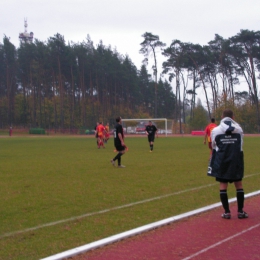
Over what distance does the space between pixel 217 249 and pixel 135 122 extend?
60.7 m

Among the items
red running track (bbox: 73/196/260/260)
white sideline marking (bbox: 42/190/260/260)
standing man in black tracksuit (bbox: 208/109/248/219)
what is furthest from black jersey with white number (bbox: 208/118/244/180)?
white sideline marking (bbox: 42/190/260/260)

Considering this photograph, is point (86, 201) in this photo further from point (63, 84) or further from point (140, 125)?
point (63, 84)

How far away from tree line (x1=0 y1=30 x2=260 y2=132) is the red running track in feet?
198

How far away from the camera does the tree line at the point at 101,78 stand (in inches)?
2751

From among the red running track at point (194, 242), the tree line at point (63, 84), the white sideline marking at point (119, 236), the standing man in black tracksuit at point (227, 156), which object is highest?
the tree line at point (63, 84)

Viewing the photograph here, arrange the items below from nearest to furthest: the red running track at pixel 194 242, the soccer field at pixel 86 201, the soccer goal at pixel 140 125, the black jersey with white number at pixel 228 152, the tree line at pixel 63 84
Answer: the red running track at pixel 194 242 → the soccer field at pixel 86 201 → the black jersey with white number at pixel 228 152 → the soccer goal at pixel 140 125 → the tree line at pixel 63 84

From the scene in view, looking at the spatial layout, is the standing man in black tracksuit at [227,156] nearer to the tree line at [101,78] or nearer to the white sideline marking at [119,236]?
the white sideline marking at [119,236]

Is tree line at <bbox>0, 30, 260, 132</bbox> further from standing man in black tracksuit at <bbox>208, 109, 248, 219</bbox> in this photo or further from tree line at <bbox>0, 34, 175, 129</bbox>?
standing man in black tracksuit at <bbox>208, 109, 248, 219</bbox>

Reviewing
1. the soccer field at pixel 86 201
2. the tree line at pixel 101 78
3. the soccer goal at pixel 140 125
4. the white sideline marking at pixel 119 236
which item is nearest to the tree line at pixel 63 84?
Result: the tree line at pixel 101 78

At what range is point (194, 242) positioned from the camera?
562cm

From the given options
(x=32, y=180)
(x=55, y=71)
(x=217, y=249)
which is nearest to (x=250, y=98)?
(x=55, y=71)

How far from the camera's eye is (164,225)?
6484 mm

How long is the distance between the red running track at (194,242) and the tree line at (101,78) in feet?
198

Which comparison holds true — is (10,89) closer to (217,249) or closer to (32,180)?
(32,180)
